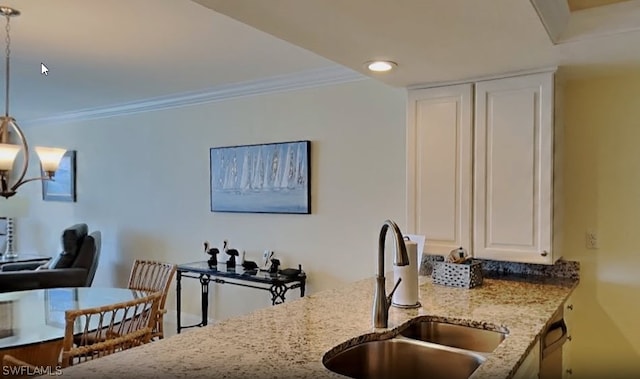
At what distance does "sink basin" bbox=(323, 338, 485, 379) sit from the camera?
1.59m

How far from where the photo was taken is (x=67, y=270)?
4570 mm

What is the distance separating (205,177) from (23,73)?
5.90ft

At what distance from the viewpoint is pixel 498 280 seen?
8.83ft

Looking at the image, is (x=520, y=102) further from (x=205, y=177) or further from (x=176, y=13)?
(x=205, y=177)

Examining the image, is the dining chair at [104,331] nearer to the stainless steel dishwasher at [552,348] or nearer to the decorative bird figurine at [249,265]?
the decorative bird figurine at [249,265]

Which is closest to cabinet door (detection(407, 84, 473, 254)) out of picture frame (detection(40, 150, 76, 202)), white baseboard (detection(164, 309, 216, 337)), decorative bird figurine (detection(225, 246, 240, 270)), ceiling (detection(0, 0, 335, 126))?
ceiling (detection(0, 0, 335, 126))

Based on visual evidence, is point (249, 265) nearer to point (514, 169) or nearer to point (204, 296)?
point (204, 296)

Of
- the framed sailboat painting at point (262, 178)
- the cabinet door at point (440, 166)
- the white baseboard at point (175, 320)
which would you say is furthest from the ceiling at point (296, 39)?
the white baseboard at point (175, 320)

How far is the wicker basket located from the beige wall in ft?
2.47

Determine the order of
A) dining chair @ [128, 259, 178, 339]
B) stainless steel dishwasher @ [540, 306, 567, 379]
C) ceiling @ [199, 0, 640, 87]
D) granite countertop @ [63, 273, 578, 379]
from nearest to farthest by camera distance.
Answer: granite countertop @ [63, 273, 578, 379]
ceiling @ [199, 0, 640, 87]
stainless steel dishwasher @ [540, 306, 567, 379]
dining chair @ [128, 259, 178, 339]

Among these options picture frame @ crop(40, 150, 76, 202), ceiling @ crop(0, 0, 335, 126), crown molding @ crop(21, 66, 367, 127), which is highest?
ceiling @ crop(0, 0, 335, 126)

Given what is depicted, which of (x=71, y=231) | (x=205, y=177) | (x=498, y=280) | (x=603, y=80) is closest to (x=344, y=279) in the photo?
(x=498, y=280)

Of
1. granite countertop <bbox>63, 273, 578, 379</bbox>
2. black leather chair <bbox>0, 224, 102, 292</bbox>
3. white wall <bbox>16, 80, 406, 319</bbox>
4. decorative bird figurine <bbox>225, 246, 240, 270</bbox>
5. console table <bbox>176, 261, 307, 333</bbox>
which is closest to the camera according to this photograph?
granite countertop <bbox>63, 273, 578, 379</bbox>

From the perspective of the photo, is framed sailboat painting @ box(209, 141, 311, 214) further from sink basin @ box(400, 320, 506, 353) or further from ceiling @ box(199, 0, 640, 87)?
sink basin @ box(400, 320, 506, 353)
